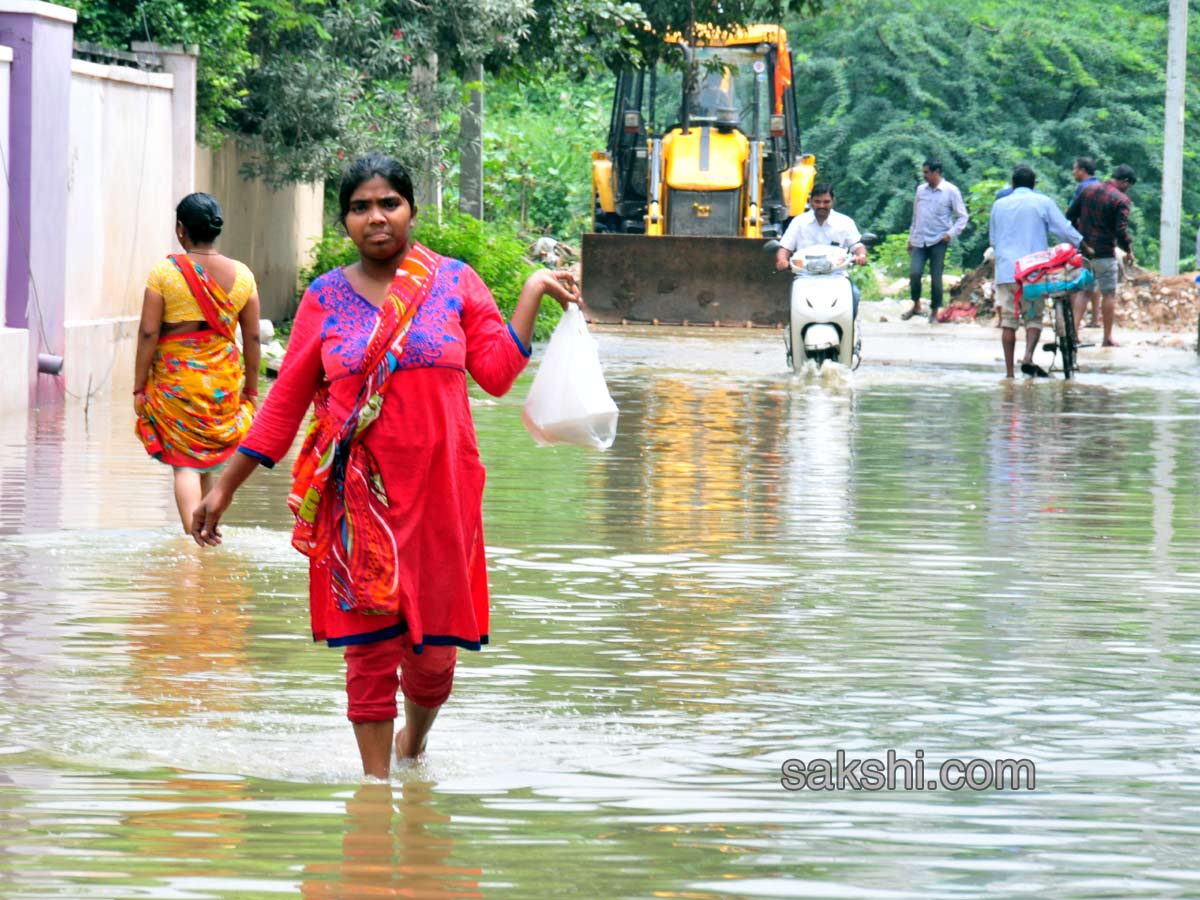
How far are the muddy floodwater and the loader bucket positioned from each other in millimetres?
12722

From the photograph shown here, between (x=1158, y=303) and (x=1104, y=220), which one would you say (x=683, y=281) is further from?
(x=1158, y=303)

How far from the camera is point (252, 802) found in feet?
17.6

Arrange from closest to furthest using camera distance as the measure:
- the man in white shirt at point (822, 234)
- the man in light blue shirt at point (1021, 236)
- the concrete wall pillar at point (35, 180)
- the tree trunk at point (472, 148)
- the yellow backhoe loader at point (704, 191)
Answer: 1. the concrete wall pillar at point (35, 180)
2. the man in white shirt at point (822, 234)
3. the man in light blue shirt at point (1021, 236)
4. the yellow backhoe loader at point (704, 191)
5. the tree trunk at point (472, 148)

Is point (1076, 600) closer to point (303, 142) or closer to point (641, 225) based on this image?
point (303, 142)

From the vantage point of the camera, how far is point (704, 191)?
28.2 meters

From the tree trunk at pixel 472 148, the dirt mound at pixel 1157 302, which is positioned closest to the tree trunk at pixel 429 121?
the tree trunk at pixel 472 148

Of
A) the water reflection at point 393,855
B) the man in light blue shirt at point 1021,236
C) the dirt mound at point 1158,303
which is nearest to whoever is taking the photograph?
the water reflection at point 393,855

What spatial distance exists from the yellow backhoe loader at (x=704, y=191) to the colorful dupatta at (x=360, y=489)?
1972cm

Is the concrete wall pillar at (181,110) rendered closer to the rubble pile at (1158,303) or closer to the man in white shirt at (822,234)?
the man in white shirt at (822,234)

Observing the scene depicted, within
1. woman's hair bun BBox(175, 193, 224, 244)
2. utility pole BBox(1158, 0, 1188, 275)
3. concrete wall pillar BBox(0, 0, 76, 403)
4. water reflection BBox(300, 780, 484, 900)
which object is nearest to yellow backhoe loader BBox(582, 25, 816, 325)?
utility pole BBox(1158, 0, 1188, 275)

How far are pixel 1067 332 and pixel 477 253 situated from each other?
6730 mm

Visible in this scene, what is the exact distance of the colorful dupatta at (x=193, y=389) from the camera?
Answer: 9.70m

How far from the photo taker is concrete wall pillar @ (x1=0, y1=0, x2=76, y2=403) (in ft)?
49.4

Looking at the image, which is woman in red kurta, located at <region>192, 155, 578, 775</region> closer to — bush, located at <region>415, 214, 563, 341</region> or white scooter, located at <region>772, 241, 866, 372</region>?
white scooter, located at <region>772, 241, 866, 372</region>
